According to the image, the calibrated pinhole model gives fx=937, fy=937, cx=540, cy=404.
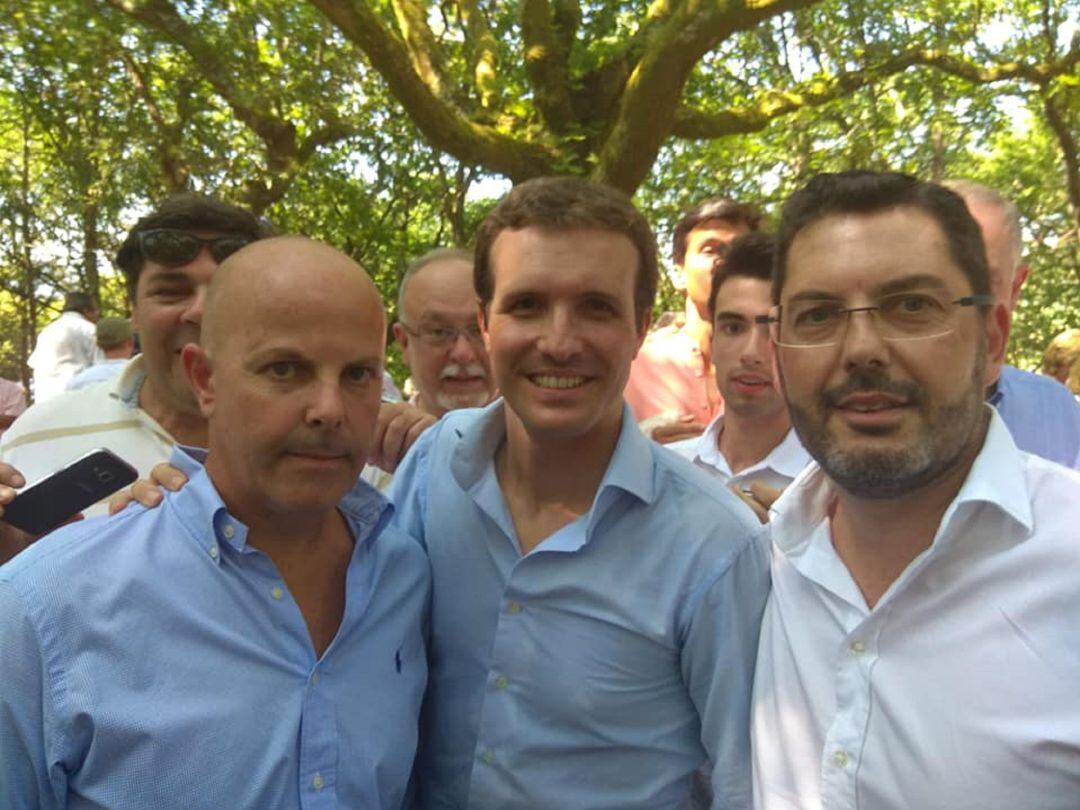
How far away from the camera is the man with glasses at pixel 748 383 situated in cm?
348

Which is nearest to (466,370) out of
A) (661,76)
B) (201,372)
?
(201,372)

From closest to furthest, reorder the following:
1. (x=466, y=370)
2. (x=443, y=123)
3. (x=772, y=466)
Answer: (x=772, y=466) < (x=466, y=370) < (x=443, y=123)

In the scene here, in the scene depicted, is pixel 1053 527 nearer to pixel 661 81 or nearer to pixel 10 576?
pixel 10 576

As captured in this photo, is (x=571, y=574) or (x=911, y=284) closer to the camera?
(x=911, y=284)

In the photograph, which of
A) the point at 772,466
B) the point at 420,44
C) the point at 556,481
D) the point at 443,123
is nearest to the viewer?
the point at 556,481

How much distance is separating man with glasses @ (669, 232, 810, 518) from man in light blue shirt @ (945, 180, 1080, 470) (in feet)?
2.31

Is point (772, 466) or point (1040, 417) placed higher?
point (1040, 417)

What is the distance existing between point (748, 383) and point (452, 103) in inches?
226

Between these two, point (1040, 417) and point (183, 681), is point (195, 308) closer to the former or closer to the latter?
Answer: point (183, 681)

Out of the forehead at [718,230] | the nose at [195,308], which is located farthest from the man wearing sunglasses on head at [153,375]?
the forehead at [718,230]

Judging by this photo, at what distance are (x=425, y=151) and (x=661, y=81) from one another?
4813 mm

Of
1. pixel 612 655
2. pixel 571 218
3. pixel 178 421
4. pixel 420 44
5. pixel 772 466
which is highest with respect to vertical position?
pixel 420 44

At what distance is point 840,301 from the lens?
6.96ft

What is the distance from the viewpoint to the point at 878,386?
2086mm
